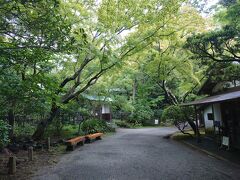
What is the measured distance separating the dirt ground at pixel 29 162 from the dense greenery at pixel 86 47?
206 cm

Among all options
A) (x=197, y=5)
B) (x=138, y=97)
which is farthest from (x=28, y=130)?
(x=138, y=97)

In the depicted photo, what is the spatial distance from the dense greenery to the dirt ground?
6.75ft

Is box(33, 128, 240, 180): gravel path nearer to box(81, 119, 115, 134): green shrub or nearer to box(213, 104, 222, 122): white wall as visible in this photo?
box(213, 104, 222, 122): white wall

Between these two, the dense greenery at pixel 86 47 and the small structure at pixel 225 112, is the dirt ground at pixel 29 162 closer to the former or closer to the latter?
the dense greenery at pixel 86 47

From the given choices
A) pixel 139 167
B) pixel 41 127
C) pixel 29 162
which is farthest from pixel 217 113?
pixel 29 162

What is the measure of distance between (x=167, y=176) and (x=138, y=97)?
23.2m

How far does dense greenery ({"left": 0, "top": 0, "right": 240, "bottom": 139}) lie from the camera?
5.76 m

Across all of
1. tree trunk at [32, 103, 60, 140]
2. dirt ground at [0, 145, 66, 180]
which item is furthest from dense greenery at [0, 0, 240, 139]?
dirt ground at [0, 145, 66, 180]

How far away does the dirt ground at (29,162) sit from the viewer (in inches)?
260

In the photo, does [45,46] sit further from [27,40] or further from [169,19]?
[169,19]

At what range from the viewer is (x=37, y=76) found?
22.8 ft

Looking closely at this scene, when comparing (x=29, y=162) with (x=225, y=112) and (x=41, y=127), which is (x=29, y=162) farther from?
(x=225, y=112)

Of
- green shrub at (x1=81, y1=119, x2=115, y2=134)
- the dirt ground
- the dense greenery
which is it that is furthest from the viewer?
green shrub at (x1=81, y1=119, x2=115, y2=134)

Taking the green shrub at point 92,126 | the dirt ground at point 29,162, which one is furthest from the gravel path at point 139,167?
the green shrub at point 92,126
